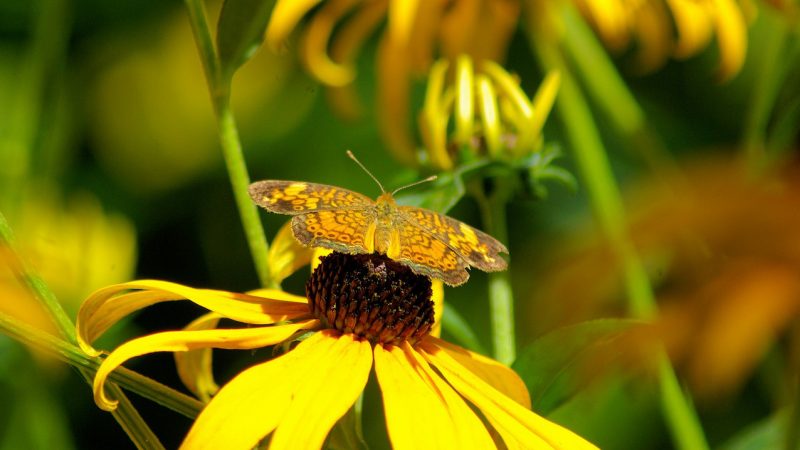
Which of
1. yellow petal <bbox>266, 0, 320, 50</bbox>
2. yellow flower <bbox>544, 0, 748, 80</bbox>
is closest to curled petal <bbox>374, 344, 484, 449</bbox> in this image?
yellow petal <bbox>266, 0, 320, 50</bbox>

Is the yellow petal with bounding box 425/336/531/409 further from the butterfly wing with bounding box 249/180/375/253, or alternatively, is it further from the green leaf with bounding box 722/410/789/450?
the green leaf with bounding box 722/410/789/450

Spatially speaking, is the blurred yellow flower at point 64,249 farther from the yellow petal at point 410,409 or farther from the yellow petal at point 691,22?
the yellow petal at point 691,22

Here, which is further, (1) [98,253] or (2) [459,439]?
(1) [98,253]

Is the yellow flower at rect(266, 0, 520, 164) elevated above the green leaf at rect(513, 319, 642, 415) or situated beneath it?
elevated above

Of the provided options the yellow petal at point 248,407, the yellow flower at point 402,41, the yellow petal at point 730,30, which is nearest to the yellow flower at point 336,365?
the yellow petal at point 248,407

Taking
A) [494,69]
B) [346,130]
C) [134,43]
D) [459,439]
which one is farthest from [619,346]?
[134,43]

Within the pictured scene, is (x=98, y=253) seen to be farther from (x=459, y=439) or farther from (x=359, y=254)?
(x=459, y=439)
